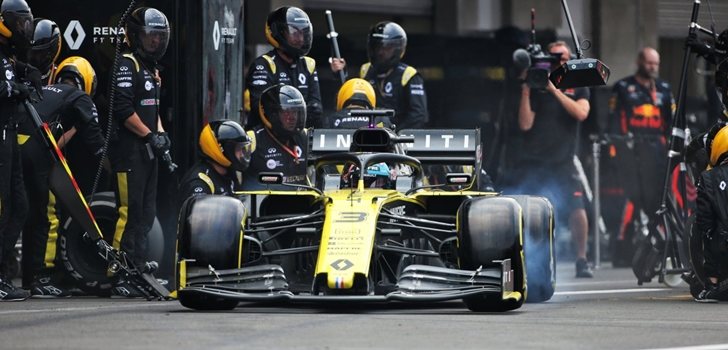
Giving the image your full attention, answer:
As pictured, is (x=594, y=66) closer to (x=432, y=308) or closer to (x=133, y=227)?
(x=432, y=308)

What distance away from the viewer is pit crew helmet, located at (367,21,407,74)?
17375mm

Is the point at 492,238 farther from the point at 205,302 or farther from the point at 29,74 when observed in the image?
the point at 29,74

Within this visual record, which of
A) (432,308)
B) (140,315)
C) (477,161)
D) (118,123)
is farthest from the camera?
(118,123)

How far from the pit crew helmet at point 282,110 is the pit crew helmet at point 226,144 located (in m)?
0.42

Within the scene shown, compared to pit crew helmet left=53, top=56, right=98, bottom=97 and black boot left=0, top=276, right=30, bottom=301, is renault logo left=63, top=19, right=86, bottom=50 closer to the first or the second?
pit crew helmet left=53, top=56, right=98, bottom=97

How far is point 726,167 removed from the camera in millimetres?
14156

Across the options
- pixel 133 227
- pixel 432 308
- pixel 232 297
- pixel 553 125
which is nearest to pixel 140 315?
pixel 232 297

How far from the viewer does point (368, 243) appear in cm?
1211

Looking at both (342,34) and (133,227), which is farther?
(342,34)

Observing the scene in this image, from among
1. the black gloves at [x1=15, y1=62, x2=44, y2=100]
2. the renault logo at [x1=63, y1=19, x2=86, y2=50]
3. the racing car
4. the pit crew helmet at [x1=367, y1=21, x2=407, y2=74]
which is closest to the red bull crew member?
the pit crew helmet at [x1=367, y1=21, x2=407, y2=74]

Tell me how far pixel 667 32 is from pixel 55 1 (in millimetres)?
9479

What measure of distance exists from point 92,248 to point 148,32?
1.69 meters

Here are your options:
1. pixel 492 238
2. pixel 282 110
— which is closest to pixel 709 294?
pixel 492 238

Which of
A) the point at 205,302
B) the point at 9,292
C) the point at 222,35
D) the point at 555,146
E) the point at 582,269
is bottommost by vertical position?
the point at 582,269
